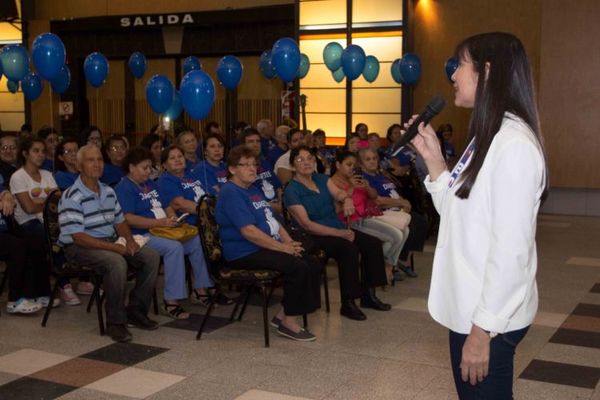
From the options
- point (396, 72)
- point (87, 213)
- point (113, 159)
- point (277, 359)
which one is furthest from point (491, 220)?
point (396, 72)

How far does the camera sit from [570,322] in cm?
488

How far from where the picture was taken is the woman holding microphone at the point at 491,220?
5.36ft

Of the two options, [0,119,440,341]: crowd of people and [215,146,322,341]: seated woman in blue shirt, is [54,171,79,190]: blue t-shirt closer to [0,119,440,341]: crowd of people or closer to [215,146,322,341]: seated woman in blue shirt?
[0,119,440,341]: crowd of people

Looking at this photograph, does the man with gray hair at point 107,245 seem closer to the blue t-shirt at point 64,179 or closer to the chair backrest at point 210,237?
the chair backrest at point 210,237

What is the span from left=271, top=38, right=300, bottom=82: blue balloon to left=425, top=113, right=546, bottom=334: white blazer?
22.4 feet

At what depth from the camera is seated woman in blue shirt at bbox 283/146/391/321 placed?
507 centimetres

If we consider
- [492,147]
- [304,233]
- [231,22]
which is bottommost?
[304,233]

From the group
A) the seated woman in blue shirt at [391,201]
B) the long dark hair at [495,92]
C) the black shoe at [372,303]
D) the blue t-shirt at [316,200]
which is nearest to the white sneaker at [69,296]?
the blue t-shirt at [316,200]

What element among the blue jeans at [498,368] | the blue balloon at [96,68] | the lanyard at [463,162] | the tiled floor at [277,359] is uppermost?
the blue balloon at [96,68]

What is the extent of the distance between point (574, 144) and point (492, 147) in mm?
9253

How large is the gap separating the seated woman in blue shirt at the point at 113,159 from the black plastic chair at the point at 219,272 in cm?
194

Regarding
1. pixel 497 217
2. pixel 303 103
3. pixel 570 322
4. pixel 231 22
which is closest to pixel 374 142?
pixel 303 103

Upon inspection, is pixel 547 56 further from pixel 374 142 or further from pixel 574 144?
pixel 374 142

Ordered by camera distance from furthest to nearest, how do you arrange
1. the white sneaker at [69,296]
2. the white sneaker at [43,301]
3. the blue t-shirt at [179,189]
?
the blue t-shirt at [179,189]
the white sneaker at [69,296]
the white sneaker at [43,301]
